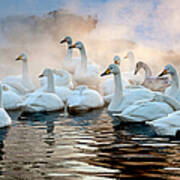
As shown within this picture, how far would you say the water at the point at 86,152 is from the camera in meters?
3.51

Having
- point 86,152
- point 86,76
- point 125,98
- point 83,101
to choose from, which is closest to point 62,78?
point 86,76

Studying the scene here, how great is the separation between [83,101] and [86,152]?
426 cm

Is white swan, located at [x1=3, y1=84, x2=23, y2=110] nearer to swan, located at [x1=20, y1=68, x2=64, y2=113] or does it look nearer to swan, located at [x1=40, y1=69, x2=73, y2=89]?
swan, located at [x1=20, y1=68, x2=64, y2=113]

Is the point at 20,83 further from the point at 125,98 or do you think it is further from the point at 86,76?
the point at 125,98

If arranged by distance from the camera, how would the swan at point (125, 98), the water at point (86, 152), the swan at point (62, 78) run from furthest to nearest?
the swan at point (62, 78) < the swan at point (125, 98) < the water at point (86, 152)

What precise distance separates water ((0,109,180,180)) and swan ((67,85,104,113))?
1.91 meters

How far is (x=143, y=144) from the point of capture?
476cm

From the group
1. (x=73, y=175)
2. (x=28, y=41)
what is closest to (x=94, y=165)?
(x=73, y=175)

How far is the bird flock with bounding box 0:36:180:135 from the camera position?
6.20 meters

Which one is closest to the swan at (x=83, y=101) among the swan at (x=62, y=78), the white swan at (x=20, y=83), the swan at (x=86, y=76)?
the swan at (x=62, y=78)

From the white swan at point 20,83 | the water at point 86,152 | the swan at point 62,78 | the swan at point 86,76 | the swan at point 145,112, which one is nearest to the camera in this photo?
the water at point 86,152

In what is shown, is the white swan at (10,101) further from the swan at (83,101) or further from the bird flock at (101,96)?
the swan at (83,101)

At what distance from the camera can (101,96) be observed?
10219mm

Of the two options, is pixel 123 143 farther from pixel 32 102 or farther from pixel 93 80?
pixel 93 80
